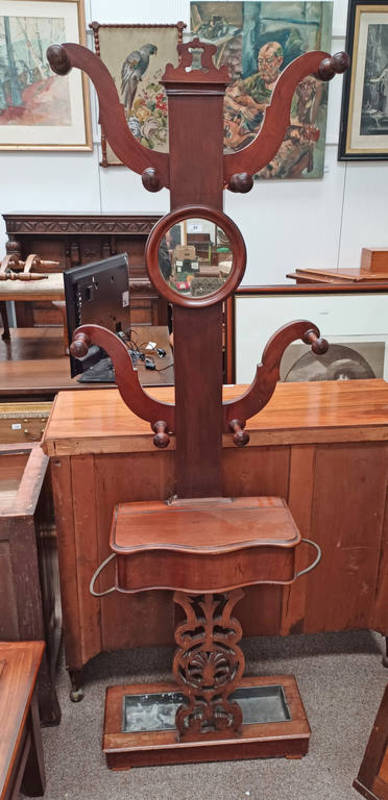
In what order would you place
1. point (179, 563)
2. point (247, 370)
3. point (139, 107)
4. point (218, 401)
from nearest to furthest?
point (179, 563) < point (218, 401) < point (247, 370) < point (139, 107)

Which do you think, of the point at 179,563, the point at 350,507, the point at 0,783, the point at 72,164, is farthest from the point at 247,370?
the point at 72,164

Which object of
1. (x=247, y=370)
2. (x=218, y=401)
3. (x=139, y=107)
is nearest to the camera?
(x=218, y=401)

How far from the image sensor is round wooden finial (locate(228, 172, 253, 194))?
4.97 feet

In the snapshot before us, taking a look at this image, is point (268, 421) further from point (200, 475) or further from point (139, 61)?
point (139, 61)

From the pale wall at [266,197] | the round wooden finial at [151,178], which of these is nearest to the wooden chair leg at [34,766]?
the round wooden finial at [151,178]

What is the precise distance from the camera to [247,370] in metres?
2.89

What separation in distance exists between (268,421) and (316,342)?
0.38 m

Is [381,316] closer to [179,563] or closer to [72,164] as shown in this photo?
[179,563]

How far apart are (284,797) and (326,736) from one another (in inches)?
10.4

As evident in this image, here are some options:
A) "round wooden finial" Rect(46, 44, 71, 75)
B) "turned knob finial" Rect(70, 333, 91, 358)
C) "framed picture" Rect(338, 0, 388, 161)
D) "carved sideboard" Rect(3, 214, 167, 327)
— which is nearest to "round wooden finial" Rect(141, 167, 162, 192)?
"round wooden finial" Rect(46, 44, 71, 75)

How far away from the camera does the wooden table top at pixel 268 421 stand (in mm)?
1833

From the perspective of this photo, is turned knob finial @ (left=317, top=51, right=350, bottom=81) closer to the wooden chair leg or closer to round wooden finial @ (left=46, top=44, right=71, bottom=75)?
round wooden finial @ (left=46, top=44, right=71, bottom=75)

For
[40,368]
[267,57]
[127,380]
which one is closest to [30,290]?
[40,368]

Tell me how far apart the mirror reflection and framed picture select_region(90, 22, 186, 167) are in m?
3.52
